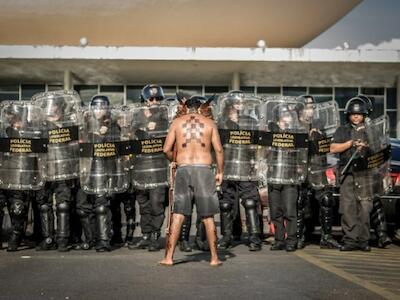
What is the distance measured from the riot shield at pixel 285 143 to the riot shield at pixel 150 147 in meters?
1.45

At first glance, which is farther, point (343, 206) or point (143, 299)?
point (343, 206)

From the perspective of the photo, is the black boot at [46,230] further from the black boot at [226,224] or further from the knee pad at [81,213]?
the black boot at [226,224]

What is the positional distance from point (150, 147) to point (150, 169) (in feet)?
1.01

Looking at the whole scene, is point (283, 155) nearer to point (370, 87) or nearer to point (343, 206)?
point (343, 206)

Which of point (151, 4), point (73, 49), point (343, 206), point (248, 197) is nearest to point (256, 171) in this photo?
point (248, 197)

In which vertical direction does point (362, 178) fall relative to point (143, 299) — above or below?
above

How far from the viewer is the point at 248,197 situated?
10883 millimetres

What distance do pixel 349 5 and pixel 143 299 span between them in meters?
25.1

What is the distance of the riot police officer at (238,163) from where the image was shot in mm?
10852

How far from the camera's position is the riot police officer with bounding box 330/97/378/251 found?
1075 cm

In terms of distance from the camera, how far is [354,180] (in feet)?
35.7

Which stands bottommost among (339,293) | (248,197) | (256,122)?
(339,293)

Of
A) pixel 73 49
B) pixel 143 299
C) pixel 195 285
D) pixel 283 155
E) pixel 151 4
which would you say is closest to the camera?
pixel 143 299

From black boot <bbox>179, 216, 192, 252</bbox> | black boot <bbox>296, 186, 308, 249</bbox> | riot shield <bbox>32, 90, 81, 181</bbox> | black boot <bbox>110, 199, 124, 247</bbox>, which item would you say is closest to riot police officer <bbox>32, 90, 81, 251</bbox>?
riot shield <bbox>32, 90, 81, 181</bbox>
